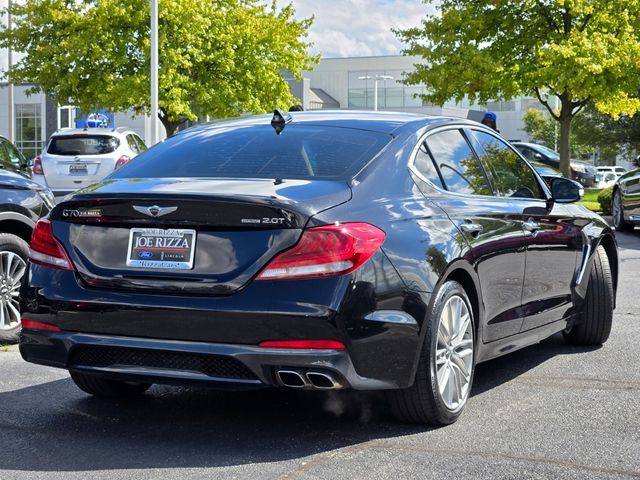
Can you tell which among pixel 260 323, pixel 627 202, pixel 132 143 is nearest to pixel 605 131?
pixel 132 143

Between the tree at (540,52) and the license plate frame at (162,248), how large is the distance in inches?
927

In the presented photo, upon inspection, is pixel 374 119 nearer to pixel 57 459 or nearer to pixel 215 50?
pixel 57 459

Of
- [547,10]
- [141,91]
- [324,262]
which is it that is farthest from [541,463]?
[141,91]

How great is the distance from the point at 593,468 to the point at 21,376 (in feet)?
11.2

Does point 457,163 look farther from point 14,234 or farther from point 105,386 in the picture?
point 14,234

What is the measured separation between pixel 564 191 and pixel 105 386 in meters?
2.95

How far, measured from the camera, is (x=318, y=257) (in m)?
4.57

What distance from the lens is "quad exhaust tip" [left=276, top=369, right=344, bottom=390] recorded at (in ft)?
15.1

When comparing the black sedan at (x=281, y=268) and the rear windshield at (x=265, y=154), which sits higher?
the rear windshield at (x=265, y=154)

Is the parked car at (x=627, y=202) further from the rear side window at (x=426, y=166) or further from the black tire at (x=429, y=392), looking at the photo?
the black tire at (x=429, y=392)

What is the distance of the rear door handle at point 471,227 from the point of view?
17.8 ft

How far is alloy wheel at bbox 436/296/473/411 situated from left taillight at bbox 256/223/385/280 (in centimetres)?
67

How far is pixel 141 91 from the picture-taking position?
3259 cm

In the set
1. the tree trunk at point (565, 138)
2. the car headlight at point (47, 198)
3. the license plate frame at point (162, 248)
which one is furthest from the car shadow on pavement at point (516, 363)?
the tree trunk at point (565, 138)
